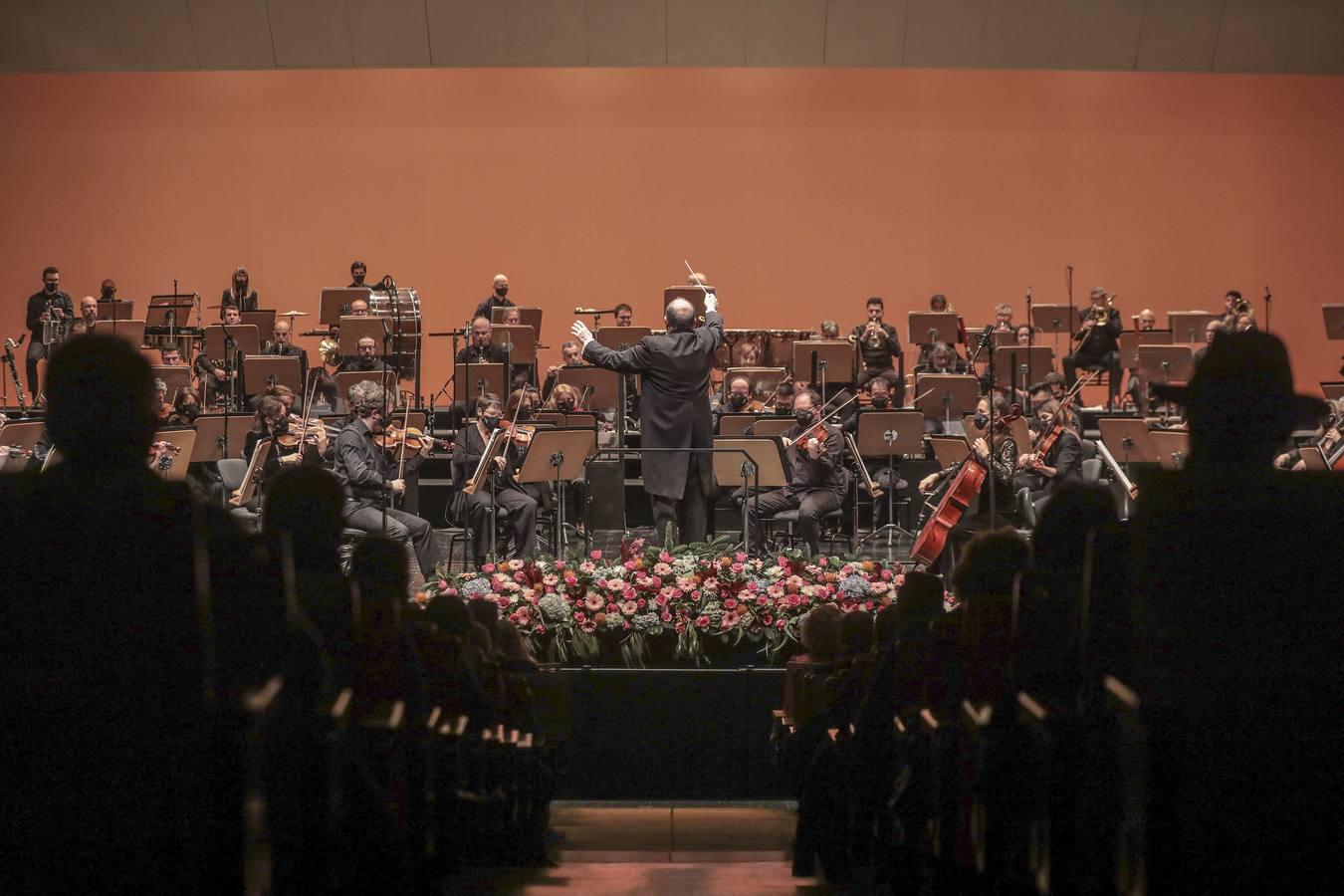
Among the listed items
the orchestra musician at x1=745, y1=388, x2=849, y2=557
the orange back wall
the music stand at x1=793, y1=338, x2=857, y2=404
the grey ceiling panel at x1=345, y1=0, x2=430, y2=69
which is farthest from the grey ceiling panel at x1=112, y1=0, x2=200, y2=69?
the orchestra musician at x1=745, y1=388, x2=849, y2=557

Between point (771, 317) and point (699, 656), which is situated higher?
point (771, 317)

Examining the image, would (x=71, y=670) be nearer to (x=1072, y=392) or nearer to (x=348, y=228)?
(x=1072, y=392)

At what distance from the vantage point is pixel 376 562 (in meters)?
2.13

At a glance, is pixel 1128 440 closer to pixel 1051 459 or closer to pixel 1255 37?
pixel 1051 459

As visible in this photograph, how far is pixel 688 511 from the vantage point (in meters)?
7.77

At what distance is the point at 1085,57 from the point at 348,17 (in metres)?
7.55

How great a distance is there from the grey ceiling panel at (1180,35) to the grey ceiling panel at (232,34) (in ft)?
29.5

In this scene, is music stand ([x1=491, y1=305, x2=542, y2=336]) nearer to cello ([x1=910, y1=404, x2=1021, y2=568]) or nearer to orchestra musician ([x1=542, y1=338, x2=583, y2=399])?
orchestra musician ([x1=542, y1=338, x2=583, y2=399])

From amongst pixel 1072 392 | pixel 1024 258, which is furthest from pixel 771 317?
pixel 1072 392

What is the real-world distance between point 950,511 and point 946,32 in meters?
9.24

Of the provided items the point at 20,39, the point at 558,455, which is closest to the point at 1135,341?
the point at 558,455

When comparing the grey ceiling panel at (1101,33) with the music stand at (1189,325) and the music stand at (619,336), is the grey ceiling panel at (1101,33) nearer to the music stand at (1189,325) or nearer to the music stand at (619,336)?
the music stand at (1189,325)

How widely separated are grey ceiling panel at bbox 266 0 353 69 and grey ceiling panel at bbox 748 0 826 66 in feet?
13.6

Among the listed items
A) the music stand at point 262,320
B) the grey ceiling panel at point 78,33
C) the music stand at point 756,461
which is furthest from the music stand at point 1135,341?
the grey ceiling panel at point 78,33
